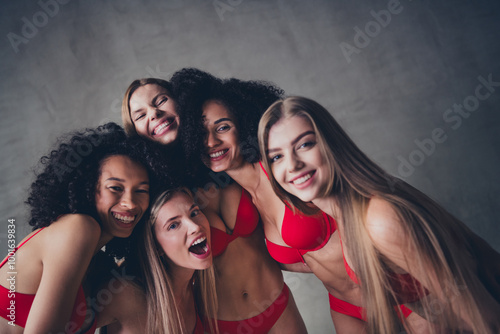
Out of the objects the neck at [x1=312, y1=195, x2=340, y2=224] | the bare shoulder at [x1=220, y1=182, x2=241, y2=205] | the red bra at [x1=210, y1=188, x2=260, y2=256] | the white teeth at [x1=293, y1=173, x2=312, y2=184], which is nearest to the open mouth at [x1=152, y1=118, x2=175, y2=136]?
the bare shoulder at [x1=220, y1=182, x2=241, y2=205]

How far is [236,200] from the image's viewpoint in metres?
2.66

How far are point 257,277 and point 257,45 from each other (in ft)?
7.46

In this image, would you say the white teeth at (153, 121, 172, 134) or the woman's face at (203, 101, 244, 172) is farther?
the white teeth at (153, 121, 172, 134)

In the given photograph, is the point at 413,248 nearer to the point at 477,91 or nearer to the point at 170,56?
the point at 477,91

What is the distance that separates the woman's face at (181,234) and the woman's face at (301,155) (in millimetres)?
705

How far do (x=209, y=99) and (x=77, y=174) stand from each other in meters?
0.95

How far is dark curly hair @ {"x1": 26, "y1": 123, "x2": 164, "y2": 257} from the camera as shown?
7.12 feet

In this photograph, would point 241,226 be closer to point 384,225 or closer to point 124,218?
point 124,218

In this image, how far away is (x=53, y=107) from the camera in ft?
11.6

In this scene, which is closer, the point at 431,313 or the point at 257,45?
the point at 431,313

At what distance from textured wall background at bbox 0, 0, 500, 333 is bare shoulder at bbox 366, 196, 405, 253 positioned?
190cm

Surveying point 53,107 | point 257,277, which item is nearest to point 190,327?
point 257,277

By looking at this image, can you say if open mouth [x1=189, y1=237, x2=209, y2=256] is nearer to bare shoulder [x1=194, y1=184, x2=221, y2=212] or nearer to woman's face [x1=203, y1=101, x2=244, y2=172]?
bare shoulder [x1=194, y1=184, x2=221, y2=212]

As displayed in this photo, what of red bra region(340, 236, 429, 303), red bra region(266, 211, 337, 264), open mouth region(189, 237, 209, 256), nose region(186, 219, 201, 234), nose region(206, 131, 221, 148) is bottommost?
red bra region(340, 236, 429, 303)
